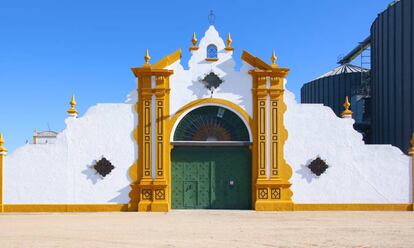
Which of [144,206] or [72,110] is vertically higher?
[72,110]

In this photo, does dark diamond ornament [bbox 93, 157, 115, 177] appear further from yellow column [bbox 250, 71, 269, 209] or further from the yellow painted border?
yellow column [bbox 250, 71, 269, 209]

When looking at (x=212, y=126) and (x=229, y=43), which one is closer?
(x=212, y=126)

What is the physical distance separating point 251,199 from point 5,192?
32.5 feet

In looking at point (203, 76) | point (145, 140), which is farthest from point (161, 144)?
point (203, 76)

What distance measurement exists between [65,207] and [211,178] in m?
6.01

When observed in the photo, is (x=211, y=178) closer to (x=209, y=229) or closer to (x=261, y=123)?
(x=261, y=123)

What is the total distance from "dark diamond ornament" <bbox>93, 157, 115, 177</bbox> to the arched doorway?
260 centimetres

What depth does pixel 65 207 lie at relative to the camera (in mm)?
18578

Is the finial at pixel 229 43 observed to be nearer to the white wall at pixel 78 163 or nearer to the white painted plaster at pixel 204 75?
the white painted plaster at pixel 204 75

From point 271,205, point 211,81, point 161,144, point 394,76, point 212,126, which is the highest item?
point 394,76

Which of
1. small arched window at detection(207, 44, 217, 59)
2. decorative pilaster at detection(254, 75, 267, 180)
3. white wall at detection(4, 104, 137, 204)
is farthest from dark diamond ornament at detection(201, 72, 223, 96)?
white wall at detection(4, 104, 137, 204)

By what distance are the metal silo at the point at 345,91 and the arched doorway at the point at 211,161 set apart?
1402cm

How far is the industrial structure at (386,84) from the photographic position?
23891mm

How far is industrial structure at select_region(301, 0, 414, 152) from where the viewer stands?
23.9 m
